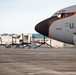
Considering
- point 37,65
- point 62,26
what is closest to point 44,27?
point 62,26

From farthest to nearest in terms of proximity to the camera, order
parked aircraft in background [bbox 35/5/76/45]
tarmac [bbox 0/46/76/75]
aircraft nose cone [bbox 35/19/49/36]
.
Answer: aircraft nose cone [bbox 35/19/49/36] → parked aircraft in background [bbox 35/5/76/45] → tarmac [bbox 0/46/76/75]

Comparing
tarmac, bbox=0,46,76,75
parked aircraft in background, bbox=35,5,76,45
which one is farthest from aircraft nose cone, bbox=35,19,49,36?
tarmac, bbox=0,46,76,75

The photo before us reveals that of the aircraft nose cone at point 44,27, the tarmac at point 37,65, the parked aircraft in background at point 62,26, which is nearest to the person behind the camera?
the tarmac at point 37,65

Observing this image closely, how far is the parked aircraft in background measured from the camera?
25.0 meters

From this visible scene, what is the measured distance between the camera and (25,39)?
174 metres

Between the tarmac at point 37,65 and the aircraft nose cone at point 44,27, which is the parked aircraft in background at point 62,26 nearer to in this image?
the aircraft nose cone at point 44,27

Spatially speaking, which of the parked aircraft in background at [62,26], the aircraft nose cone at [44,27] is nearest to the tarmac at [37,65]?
the parked aircraft in background at [62,26]

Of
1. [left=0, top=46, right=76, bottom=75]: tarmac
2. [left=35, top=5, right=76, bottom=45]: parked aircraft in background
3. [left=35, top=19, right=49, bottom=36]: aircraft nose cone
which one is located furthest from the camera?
[left=35, top=19, right=49, bottom=36]: aircraft nose cone

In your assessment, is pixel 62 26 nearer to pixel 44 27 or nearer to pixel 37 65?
pixel 44 27

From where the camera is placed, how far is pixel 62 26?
25359 millimetres

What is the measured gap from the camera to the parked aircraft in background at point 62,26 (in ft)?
82.0

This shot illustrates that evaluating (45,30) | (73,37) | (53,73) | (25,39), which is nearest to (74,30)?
(73,37)

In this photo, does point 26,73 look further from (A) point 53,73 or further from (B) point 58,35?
(B) point 58,35

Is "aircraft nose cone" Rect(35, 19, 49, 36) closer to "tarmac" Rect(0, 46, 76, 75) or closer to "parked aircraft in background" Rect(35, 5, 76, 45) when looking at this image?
"parked aircraft in background" Rect(35, 5, 76, 45)
